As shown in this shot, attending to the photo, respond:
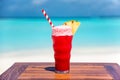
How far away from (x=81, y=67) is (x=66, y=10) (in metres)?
12.0

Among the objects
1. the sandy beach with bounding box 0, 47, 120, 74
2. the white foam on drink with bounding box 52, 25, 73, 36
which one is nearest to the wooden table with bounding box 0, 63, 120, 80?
the white foam on drink with bounding box 52, 25, 73, 36

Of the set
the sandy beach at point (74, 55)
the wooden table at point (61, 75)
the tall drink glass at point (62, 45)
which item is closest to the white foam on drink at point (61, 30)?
the tall drink glass at point (62, 45)

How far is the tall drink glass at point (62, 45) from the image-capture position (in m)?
2.32

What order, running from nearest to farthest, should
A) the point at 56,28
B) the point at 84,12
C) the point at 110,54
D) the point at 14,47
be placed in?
the point at 56,28 < the point at 110,54 < the point at 14,47 < the point at 84,12

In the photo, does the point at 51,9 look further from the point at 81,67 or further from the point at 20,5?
the point at 81,67

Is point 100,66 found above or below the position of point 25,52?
above

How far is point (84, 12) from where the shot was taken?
1491cm

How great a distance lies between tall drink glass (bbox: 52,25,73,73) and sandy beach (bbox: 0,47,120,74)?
256 centimetres

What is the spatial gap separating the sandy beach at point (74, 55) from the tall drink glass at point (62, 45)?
2.56 metres

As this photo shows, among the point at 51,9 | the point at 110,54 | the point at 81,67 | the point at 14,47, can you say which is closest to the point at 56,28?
the point at 81,67

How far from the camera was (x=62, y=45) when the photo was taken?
2344 millimetres

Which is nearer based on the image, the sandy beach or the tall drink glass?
the tall drink glass

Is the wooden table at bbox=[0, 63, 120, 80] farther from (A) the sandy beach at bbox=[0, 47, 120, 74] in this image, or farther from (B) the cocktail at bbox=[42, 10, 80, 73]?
(A) the sandy beach at bbox=[0, 47, 120, 74]

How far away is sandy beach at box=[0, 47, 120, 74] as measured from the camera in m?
5.34
